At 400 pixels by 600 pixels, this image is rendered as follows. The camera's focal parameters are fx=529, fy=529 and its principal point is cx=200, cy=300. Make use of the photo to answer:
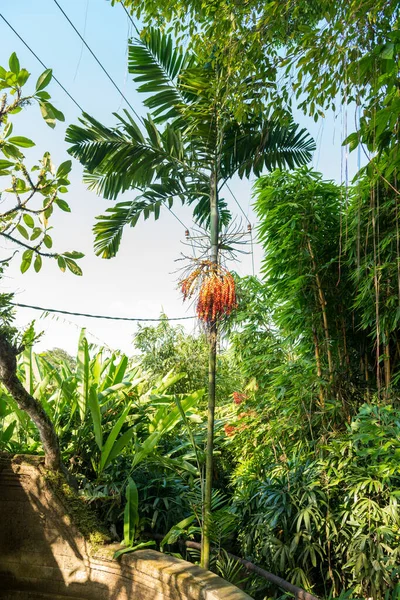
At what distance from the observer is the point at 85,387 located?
12.5ft

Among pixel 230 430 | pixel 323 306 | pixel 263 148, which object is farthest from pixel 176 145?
pixel 230 430

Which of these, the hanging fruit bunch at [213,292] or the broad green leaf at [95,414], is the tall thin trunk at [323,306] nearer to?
the hanging fruit bunch at [213,292]

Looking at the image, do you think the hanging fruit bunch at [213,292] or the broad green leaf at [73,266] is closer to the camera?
the broad green leaf at [73,266]

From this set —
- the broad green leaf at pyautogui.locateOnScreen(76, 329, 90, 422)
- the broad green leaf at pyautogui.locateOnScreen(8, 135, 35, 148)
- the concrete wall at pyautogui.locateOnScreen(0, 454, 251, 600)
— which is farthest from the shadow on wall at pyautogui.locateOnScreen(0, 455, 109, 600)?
the broad green leaf at pyautogui.locateOnScreen(8, 135, 35, 148)

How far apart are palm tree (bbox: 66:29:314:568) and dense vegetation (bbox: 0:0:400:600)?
0.01 m

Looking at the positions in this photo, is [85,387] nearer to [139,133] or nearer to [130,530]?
[130,530]

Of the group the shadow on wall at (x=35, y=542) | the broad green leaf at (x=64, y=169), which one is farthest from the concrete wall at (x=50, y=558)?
the broad green leaf at (x=64, y=169)

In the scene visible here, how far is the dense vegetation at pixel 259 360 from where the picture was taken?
9.75 ft

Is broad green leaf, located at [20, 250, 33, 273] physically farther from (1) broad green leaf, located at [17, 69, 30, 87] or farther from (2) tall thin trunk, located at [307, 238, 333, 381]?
(2) tall thin trunk, located at [307, 238, 333, 381]

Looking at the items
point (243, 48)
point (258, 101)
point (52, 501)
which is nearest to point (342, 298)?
point (258, 101)

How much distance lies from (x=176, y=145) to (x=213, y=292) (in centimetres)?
121

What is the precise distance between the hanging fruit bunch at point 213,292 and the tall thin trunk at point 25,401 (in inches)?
43.0

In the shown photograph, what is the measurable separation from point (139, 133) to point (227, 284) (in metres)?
Answer: 1.40

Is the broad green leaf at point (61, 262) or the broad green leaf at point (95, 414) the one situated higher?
the broad green leaf at point (61, 262)
